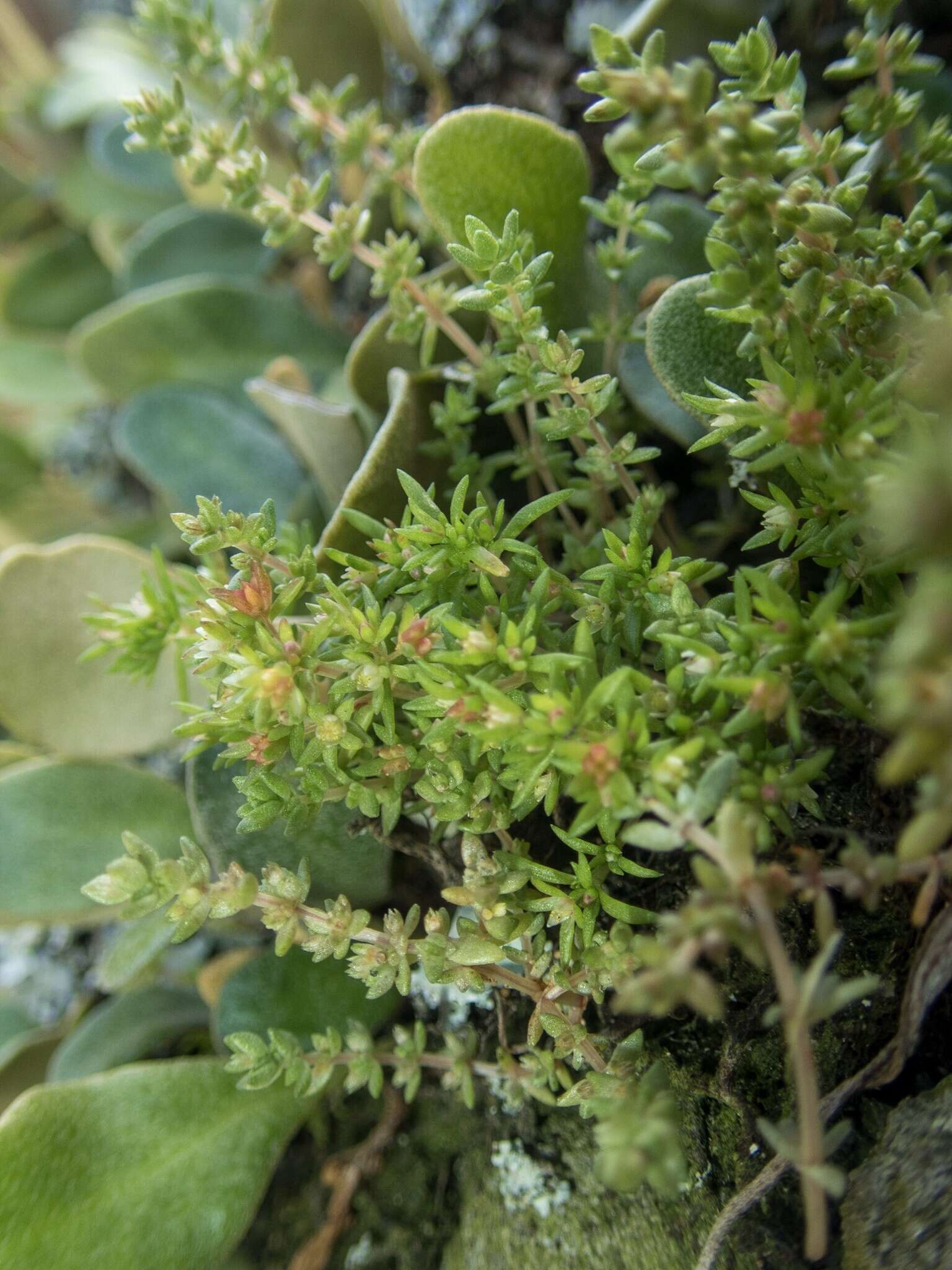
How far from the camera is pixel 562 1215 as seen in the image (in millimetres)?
656

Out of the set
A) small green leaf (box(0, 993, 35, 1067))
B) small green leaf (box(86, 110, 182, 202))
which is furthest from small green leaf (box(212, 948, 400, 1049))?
small green leaf (box(86, 110, 182, 202))

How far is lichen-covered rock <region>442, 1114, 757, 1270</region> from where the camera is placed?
0.59 meters

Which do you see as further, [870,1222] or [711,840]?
[870,1222]

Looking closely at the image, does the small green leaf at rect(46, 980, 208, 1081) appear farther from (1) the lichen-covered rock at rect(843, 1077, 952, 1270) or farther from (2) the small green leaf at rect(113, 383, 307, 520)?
(1) the lichen-covered rock at rect(843, 1077, 952, 1270)

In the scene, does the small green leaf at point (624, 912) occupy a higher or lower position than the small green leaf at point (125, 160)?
lower

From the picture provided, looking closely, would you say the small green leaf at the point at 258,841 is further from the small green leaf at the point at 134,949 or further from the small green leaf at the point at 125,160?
the small green leaf at the point at 125,160

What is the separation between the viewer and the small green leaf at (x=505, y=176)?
2.17 feet

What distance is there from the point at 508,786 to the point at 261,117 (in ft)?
2.02

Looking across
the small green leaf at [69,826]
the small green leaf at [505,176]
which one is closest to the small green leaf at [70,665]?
the small green leaf at [69,826]

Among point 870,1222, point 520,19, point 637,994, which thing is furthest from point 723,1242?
point 520,19

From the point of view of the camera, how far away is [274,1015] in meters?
0.77

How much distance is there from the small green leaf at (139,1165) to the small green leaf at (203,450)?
534mm

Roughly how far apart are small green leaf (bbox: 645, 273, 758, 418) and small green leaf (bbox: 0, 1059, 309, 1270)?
2.12 feet

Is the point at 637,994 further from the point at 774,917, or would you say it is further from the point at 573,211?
the point at 573,211
